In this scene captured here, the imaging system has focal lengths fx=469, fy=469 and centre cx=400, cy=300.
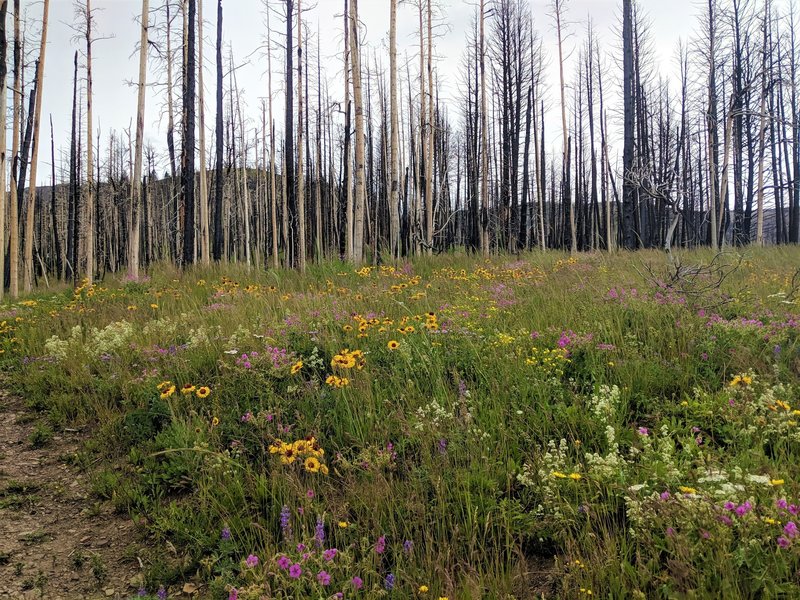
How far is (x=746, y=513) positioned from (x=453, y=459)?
1.30 m

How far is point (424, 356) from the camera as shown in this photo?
11.8 ft

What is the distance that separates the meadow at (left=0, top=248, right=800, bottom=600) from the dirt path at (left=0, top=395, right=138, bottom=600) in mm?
115

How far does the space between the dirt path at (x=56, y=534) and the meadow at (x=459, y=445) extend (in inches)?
4.5

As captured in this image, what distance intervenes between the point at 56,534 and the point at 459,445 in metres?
2.35

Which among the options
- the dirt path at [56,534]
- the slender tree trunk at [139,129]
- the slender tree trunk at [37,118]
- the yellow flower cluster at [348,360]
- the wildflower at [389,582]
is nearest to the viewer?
the wildflower at [389,582]

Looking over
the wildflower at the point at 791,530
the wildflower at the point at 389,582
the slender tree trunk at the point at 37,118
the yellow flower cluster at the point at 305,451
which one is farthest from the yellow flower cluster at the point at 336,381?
the slender tree trunk at the point at 37,118

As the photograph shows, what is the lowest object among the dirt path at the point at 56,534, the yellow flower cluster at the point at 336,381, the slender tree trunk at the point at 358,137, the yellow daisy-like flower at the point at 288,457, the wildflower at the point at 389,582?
the dirt path at the point at 56,534

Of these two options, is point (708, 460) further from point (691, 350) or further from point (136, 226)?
point (136, 226)

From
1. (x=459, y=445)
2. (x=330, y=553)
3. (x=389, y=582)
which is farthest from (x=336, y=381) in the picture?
(x=389, y=582)

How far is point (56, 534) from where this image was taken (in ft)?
8.79

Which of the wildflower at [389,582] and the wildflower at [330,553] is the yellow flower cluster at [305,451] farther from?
the wildflower at [389,582]

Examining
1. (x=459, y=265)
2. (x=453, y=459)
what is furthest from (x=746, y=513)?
(x=459, y=265)

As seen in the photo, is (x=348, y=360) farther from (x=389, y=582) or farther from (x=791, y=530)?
(x=791, y=530)

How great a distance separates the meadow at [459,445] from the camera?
6.12ft
